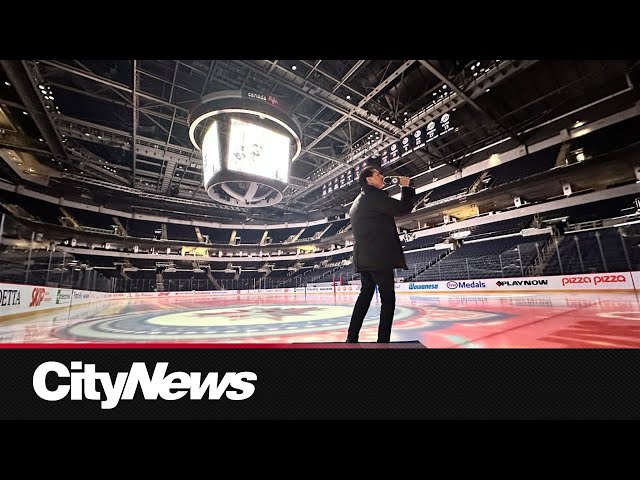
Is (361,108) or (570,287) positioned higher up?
(361,108)

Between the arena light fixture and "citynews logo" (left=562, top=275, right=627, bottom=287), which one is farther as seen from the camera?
the arena light fixture

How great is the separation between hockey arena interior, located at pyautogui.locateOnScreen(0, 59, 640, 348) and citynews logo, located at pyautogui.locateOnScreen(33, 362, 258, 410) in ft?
4.39

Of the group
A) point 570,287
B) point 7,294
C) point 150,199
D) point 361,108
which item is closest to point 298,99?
point 361,108

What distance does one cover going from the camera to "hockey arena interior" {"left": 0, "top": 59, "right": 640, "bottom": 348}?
4.71 metres

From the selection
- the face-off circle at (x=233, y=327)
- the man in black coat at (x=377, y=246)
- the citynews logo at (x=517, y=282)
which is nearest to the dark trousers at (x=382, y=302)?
the man in black coat at (x=377, y=246)

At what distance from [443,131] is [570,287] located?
25.2 ft

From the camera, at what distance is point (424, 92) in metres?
11.5

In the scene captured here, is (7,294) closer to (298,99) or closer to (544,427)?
(544,427)

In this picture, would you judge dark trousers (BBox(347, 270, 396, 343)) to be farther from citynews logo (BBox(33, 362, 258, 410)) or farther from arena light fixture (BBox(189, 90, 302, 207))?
arena light fixture (BBox(189, 90, 302, 207))

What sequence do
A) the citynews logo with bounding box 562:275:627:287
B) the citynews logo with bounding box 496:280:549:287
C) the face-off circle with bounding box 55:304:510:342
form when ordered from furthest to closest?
the citynews logo with bounding box 496:280:549:287, the citynews logo with bounding box 562:275:627:287, the face-off circle with bounding box 55:304:510:342

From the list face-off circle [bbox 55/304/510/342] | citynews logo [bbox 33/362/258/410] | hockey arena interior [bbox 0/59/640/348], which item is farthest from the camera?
hockey arena interior [bbox 0/59/640/348]

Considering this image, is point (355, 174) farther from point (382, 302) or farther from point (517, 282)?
point (382, 302)

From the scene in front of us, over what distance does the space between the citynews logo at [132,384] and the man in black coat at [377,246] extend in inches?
40.2

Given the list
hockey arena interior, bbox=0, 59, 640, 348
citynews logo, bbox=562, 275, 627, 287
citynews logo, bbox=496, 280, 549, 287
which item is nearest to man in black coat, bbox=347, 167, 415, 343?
hockey arena interior, bbox=0, 59, 640, 348
